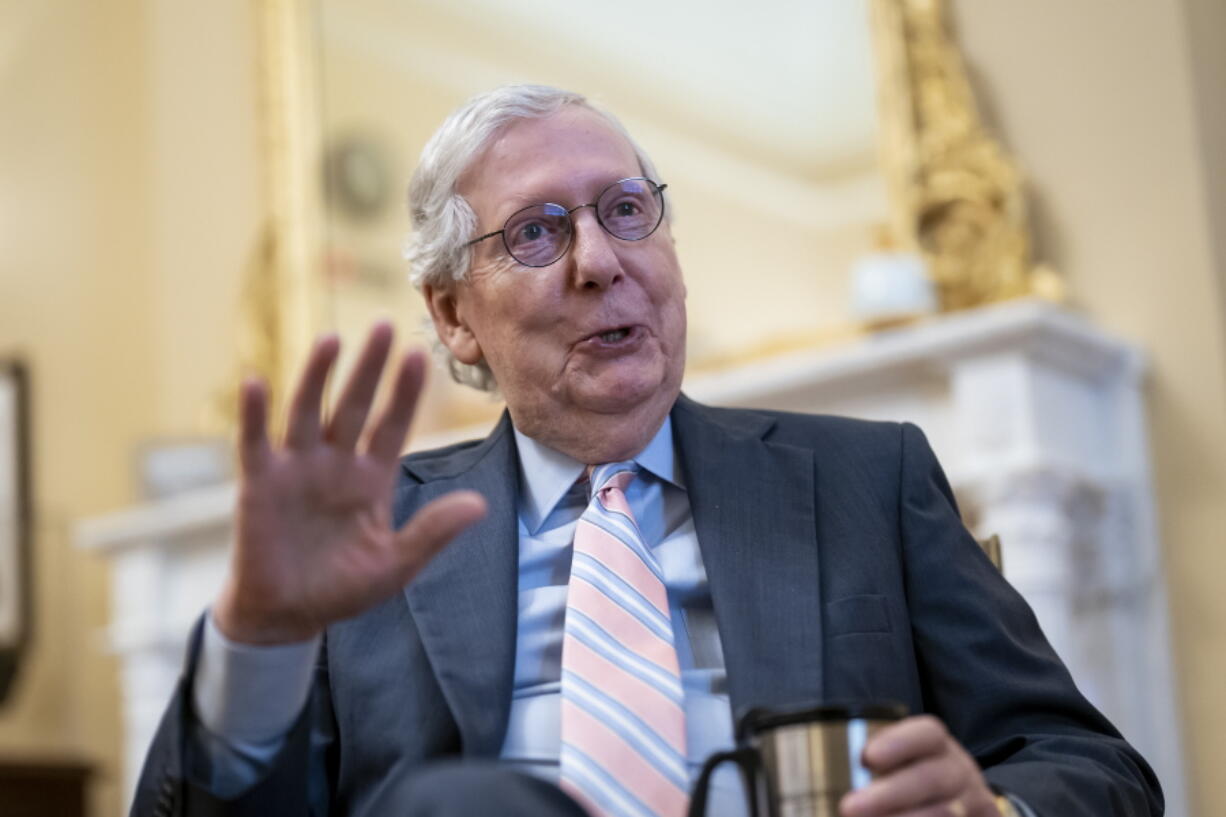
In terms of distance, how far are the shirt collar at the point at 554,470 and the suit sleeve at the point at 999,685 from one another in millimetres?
247

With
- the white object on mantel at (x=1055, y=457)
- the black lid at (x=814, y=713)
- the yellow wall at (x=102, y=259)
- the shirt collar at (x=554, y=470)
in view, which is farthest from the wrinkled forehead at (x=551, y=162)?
the yellow wall at (x=102, y=259)

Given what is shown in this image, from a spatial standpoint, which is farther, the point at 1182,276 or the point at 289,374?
the point at 289,374

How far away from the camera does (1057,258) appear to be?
2.91 meters

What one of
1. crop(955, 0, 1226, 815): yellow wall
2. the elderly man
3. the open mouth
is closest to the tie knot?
the elderly man

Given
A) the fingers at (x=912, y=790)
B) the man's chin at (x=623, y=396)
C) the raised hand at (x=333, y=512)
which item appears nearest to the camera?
the fingers at (x=912, y=790)

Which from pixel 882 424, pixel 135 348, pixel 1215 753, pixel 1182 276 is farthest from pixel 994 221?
pixel 135 348

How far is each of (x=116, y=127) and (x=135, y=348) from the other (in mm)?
736

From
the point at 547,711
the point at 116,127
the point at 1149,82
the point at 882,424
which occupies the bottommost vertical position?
the point at 547,711

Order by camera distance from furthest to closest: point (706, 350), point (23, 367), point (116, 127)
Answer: point (116, 127), point (23, 367), point (706, 350)

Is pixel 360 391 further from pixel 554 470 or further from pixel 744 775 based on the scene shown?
pixel 554 470

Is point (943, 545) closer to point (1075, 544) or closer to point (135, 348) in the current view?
point (1075, 544)

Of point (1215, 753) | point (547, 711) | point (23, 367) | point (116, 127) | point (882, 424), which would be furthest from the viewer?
point (116, 127)

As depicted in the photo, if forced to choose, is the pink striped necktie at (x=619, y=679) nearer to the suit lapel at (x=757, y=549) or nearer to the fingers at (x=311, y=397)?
the suit lapel at (x=757, y=549)

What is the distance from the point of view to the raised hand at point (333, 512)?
112 centimetres
